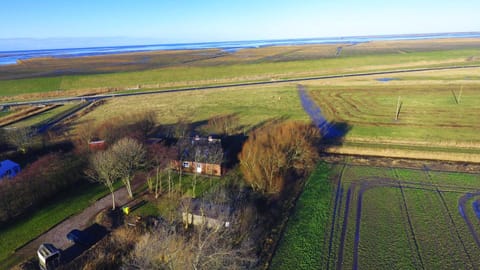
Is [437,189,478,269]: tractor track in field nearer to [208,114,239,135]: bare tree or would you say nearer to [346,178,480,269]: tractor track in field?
[346,178,480,269]: tractor track in field

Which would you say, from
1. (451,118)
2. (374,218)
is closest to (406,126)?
(451,118)

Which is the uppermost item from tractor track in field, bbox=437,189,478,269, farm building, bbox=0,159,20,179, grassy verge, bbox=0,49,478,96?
grassy verge, bbox=0,49,478,96

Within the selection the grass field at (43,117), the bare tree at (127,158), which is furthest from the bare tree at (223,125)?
the grass field at (43,117)

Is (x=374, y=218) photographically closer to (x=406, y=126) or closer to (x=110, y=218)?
(x=110, y=218)

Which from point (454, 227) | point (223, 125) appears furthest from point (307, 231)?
point (223, 125)

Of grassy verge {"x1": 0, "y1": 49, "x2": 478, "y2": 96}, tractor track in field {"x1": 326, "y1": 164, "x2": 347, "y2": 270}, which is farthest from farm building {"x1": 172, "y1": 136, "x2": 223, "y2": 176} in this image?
grassy verge {"x1": 0, "y1": 49, "x2": 478, "y2": 96}

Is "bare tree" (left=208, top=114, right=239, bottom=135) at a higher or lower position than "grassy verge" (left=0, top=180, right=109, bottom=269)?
higher
